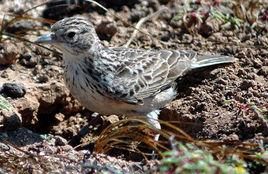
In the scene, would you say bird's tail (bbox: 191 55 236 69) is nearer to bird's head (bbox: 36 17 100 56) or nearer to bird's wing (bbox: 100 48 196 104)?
bird's wing (bbox: 100 48 196 104)

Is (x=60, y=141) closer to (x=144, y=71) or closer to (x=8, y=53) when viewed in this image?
(x=144, y=71)

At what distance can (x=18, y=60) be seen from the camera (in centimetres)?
901

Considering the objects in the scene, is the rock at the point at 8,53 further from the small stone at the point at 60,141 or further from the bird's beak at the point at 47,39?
the small stone at the point at 60,141

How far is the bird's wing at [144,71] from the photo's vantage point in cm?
799

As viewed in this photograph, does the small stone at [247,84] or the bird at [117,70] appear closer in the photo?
the bird at [117,70]

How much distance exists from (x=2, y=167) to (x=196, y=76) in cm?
313

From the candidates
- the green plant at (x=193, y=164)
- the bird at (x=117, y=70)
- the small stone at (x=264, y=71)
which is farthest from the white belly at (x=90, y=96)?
the green plant at (x=193, y=164)

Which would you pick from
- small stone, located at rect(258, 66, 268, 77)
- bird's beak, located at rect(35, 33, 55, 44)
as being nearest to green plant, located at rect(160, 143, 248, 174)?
bird's beak, located at rect(35, 33, 55, 44)

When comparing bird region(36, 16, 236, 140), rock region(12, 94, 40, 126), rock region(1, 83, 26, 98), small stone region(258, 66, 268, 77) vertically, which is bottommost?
rock region(12, 94, 40, 126)

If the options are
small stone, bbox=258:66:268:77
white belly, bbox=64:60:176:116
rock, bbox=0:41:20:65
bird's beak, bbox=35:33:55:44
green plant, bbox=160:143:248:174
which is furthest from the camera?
rock, bbox=0:41:20:65

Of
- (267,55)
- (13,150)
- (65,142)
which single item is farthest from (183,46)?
(13,150)

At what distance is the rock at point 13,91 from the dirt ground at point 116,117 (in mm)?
11

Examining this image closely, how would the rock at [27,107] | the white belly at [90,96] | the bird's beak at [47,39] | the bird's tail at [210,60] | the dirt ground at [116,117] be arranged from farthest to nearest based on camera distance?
the bird's tail at [210,60] < the rock at [27,107] < the white belly at [90,96] < the bird's beak at [47,39] < the dirt ground at [116,117]

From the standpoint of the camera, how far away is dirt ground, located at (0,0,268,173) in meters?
7.55
